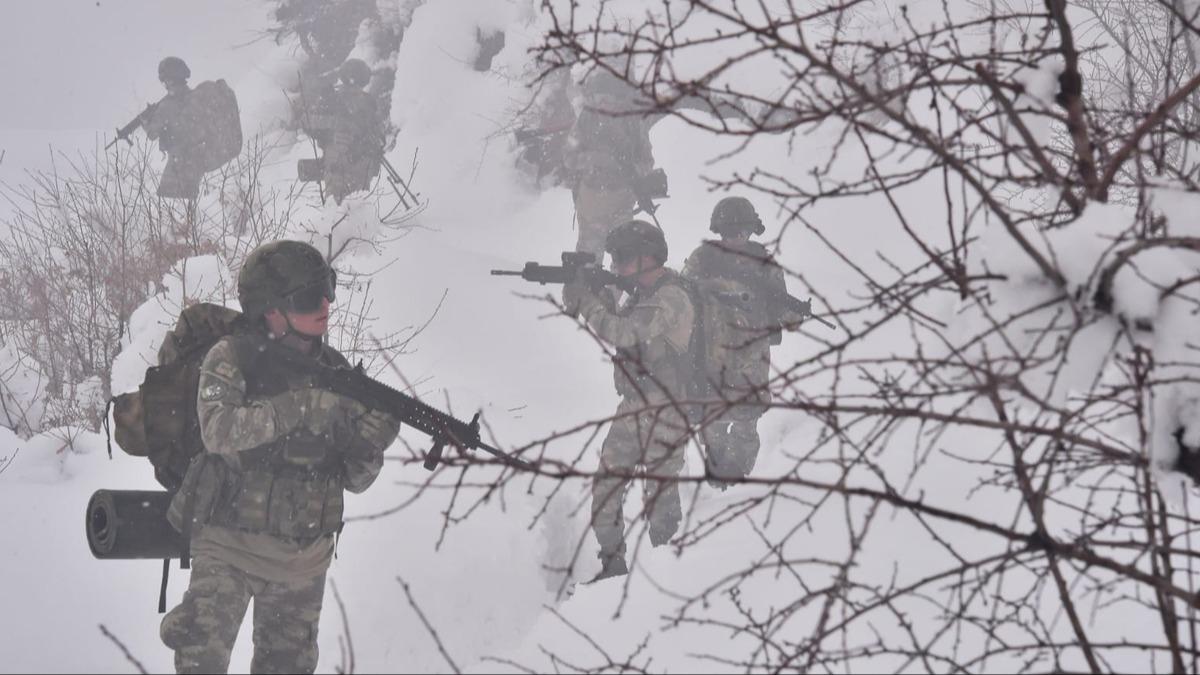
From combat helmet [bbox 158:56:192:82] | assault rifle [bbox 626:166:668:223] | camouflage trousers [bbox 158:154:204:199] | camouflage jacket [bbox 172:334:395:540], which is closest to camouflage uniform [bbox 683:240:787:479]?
camouflage jacket [bbox 172:334:395:540]

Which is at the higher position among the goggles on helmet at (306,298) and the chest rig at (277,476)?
the goggles on helmet at (306,298)

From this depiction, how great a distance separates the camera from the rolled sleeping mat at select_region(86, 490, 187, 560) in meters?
3.46

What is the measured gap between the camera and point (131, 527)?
3.49 metres

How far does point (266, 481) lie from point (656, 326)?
2419 mm

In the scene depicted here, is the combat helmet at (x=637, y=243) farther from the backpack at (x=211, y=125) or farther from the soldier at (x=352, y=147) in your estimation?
the backpack at (x=211, y=125)

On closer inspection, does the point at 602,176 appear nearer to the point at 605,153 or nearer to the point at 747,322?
the point at 605,153

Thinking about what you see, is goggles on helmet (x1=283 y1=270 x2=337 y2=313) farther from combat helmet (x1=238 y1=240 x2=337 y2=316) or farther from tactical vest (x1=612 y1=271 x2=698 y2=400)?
tactical vest (x1=612 y1=271 x2=698 y2=400)

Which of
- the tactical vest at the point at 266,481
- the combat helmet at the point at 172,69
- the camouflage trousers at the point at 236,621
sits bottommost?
the camouflage trousers at the point at 236,621

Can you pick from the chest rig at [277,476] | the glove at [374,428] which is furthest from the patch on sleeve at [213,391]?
the glove at [374,428]

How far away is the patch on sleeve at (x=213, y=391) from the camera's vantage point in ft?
11.0

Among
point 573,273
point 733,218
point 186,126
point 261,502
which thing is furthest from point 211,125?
point 261,502

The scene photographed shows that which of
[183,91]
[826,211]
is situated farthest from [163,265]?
[826,211]

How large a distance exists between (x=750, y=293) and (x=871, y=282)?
4.43 meters

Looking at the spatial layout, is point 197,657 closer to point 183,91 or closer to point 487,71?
point 183,91
